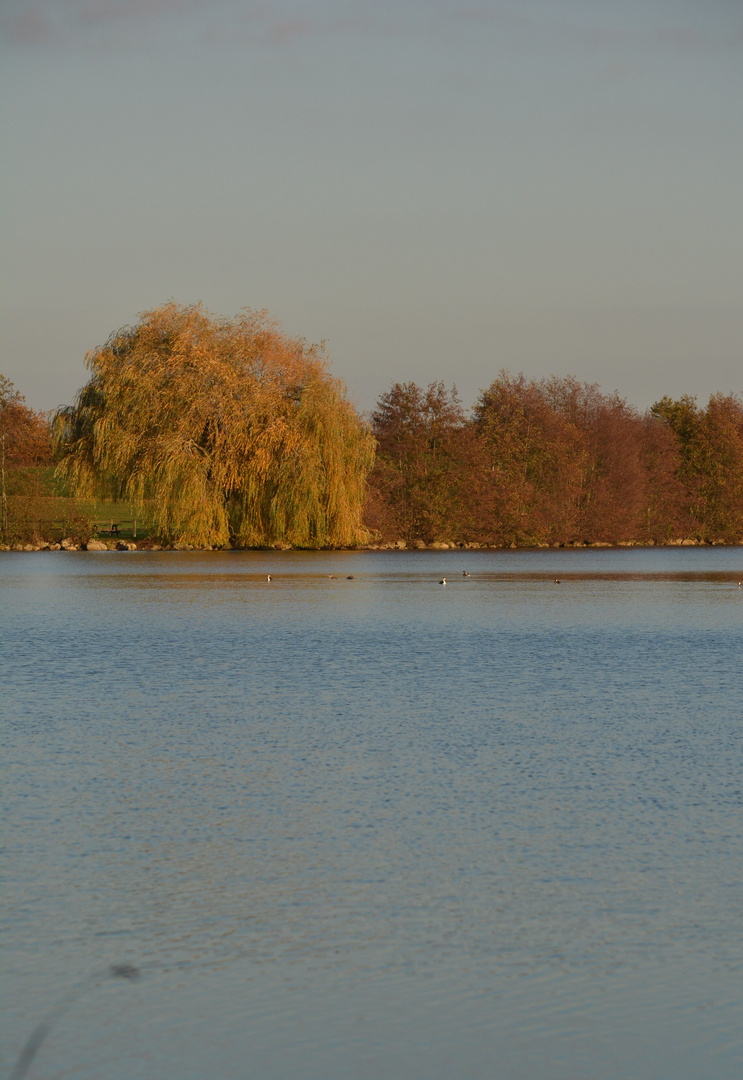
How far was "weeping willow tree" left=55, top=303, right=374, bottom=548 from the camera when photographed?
5153 centimetres

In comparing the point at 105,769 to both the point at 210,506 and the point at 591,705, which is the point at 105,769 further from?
the point at 210,506

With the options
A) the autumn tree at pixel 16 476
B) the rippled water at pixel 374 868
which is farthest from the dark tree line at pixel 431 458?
the rippled water at pixel 374 868

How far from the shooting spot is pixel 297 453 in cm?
5147

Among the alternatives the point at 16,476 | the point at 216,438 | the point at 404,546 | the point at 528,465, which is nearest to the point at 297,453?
the point at 216,438

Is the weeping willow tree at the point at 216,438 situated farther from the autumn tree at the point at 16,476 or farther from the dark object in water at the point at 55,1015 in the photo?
the dark object in water at the point at 55,1015

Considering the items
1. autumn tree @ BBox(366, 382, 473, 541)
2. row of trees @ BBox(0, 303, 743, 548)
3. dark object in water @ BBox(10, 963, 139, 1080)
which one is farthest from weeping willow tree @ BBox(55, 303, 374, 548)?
dark object in water @ BBox(10, 963, 139, 1080)

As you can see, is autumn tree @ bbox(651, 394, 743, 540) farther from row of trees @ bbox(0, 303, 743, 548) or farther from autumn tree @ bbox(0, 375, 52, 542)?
autumn tree @ bbox(0, 375, 52, 542)

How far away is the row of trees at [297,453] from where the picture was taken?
51781 mm

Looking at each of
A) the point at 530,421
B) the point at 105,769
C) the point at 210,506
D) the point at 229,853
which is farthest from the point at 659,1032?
the point at 530,421

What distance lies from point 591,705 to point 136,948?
849 cm

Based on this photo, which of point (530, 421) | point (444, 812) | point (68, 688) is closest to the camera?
point (444, 812)

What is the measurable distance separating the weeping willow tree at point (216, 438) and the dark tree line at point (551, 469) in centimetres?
1190

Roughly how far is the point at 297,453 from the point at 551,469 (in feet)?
99.3

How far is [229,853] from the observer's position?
7.69 m
